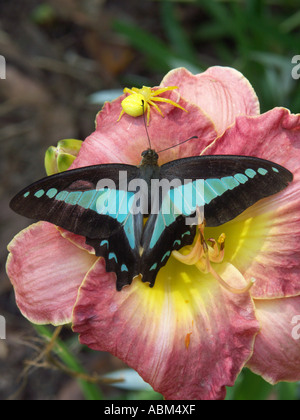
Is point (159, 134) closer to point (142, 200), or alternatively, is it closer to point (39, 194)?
point (142, 200)

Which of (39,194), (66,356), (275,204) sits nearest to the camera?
(39,194)

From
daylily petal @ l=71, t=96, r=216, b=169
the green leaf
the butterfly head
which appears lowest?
the green leaf

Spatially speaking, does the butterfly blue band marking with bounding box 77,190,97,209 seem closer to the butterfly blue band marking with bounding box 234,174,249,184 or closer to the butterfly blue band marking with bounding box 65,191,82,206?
the butterfly blue band marking with bounding box 65,191,82,206

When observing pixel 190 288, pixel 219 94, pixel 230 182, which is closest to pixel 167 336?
pixel 190 288

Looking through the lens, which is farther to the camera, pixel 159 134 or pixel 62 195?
pixel 159 134

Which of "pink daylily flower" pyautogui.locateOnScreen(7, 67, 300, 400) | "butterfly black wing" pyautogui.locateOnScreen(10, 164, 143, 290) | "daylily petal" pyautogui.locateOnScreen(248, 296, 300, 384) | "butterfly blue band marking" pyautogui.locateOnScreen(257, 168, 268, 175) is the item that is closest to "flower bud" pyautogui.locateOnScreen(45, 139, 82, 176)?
"pink daylily flower" pyautogui.locateOnScreen(7, 67, 300, 400)

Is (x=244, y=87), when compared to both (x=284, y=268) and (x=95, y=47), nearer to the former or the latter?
(x=284, y=268)

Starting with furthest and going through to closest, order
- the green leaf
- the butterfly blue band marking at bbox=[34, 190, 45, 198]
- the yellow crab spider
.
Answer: the green leaf, the yellow crab spider, the butterfly blue band marking at bbox=[34, 190, 45, 198]
